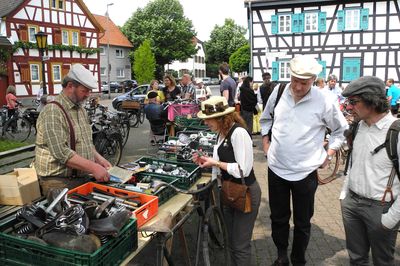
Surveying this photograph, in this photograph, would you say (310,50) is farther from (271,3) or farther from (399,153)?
(399,153)

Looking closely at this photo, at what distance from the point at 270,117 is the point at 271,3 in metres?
21.8

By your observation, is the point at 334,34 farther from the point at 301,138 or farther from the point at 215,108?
the point at 215,108

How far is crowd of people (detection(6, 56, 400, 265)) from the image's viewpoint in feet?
8.52

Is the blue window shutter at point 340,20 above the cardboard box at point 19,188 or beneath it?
above

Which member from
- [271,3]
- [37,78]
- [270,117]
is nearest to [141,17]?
[37,78]

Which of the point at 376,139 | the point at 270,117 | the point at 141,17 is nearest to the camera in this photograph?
the point at 376,139

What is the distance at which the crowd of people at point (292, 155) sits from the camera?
260 centimetres

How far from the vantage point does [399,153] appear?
242cm

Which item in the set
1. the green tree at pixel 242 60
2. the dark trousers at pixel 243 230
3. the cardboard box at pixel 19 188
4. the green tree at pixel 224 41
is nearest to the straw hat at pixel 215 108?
the dark trousers at pixel 243 230

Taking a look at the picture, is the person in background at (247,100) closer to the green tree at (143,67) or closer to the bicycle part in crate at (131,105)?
the bicycle part in crate at (131,105)

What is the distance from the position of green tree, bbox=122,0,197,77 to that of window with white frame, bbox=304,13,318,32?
2884cm

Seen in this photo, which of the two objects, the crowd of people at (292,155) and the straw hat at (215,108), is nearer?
the crowd of people at (292,155)

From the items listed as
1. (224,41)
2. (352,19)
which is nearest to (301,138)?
(352,19)

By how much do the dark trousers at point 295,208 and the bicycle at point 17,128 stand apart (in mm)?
10653
